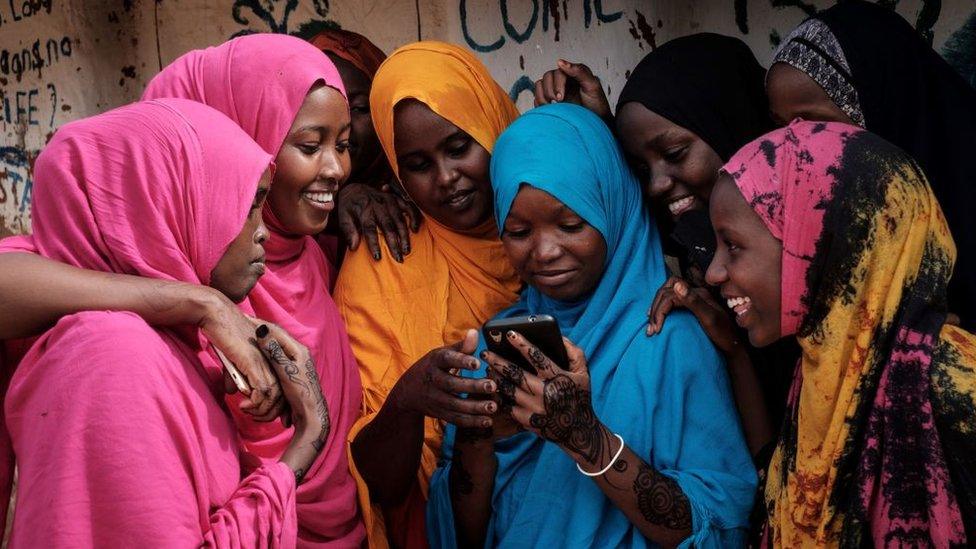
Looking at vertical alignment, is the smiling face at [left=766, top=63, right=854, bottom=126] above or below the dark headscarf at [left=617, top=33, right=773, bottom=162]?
above

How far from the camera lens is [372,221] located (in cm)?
327

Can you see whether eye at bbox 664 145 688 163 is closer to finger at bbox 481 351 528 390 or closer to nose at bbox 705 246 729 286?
nose at bbox 705 246 729 286

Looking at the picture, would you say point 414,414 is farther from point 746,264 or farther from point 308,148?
point 746,264

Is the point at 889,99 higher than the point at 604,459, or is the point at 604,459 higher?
the point at 889,99

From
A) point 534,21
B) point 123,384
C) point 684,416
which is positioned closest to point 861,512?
point 684,416

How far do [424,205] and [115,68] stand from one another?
3.00m

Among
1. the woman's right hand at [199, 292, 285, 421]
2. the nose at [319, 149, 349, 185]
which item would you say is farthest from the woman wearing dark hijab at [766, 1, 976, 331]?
the woman's right hand at [199, 292, 285, 421]

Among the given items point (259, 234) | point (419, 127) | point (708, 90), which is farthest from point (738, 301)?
point (419, 127)

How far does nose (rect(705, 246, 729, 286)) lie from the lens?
2.33m

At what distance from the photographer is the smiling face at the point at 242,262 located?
2277 mm

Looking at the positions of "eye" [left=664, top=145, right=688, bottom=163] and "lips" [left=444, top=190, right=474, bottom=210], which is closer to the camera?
"eye" [left=664, top=145, right=688, bottom=163]

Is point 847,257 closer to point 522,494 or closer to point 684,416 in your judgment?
point 684,416

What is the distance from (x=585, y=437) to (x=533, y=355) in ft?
0.79

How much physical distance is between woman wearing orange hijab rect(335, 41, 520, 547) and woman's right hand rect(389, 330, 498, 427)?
0.29 m
